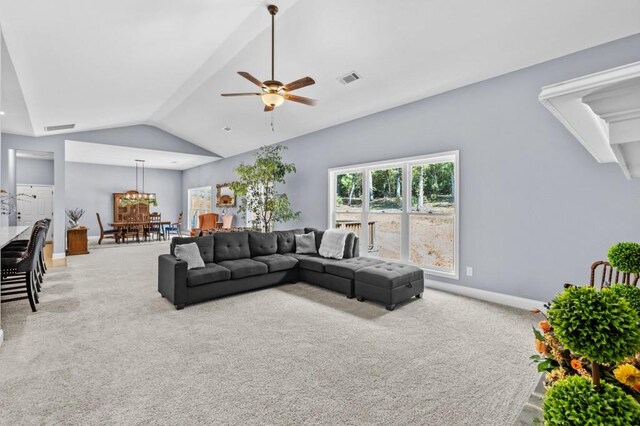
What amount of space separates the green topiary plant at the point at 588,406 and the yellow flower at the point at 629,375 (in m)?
0.08

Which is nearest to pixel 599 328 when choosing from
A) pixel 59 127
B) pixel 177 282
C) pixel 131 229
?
pixel 177 282

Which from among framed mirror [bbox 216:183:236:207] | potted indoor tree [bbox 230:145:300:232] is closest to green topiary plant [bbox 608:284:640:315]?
potted indoor tree [bbox 230:145:300:232]

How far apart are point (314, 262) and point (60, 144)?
7011 mm

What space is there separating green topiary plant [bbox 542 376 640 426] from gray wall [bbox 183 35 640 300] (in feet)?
12.2

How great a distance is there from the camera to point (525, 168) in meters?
3.88

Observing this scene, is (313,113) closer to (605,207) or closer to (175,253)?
(175,253)

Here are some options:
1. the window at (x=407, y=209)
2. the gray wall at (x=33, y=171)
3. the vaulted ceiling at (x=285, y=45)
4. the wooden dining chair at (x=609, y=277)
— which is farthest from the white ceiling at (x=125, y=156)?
the wooden dining chair at (x=609, y=277)

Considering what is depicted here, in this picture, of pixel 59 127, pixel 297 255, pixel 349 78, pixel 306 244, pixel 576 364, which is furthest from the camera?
pixel 59 127

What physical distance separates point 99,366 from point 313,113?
16.9 ft

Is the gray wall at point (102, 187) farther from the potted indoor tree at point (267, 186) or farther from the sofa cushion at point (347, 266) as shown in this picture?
the sofa cushion at point (347, 266)

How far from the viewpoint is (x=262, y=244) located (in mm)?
5340

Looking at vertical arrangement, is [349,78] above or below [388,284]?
above

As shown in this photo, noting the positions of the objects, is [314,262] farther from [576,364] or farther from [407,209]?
[576,364]

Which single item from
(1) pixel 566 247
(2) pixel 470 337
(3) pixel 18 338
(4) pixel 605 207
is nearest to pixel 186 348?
(3) pixel 18 338
